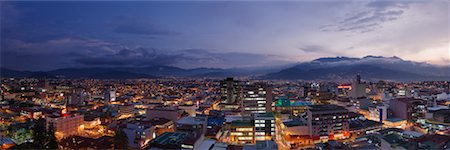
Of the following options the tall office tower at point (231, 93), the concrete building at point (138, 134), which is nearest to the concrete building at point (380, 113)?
the tall office tower at point (231, 93)

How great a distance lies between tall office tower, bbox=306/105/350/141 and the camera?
1175 centimetres

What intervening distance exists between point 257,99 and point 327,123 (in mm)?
4832

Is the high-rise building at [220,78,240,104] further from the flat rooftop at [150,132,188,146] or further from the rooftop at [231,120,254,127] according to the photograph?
the flat rooftop at [150,132,188,146]

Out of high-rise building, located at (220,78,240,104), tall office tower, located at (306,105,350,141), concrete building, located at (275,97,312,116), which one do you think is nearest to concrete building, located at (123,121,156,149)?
tall office tower, located at (306,105,350,141)

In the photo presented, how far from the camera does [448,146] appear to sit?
8.01 m

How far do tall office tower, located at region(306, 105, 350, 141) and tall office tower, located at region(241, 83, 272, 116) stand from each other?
411 centimetres

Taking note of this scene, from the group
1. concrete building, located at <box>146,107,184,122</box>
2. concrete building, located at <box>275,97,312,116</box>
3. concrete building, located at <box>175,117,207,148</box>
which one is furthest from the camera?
concrete building, located at <box>275,97,312,116</box>

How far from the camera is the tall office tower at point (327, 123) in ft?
38.5

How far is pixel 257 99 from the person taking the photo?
53.2 feet

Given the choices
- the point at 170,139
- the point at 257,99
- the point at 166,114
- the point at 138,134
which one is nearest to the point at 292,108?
the point at 257,99

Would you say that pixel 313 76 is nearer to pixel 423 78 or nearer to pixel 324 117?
pixel 423 78

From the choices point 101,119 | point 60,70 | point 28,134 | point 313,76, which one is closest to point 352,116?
point 101,119

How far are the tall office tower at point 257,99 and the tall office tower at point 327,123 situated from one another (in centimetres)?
411

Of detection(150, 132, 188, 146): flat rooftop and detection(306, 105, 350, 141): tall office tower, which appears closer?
detection(150, 132, 188, 146): flat rooftop
